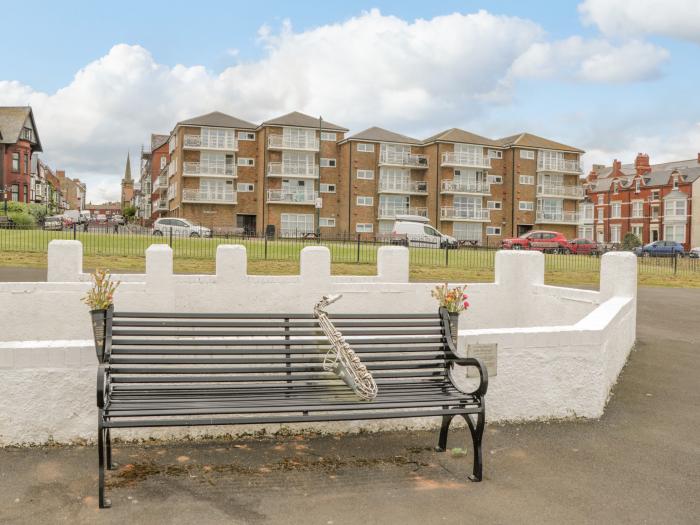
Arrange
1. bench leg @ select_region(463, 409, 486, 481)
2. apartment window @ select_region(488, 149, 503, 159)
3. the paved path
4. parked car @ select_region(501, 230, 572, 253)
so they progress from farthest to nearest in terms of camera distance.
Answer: apartment window @ select_region(488, 149, 503, 159) < parked car @ select_region(501, 230, 572, 253) < bench leg @ select_region(463, 409, 486, 481) < the paved path

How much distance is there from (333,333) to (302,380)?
480 millimetres

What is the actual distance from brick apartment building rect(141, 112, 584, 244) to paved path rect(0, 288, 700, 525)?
54.4m

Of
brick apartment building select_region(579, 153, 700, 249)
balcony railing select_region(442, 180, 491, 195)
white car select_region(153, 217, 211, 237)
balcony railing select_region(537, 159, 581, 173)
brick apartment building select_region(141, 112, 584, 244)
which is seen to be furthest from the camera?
brick apartment building select_region(579, 153, 700, 249)

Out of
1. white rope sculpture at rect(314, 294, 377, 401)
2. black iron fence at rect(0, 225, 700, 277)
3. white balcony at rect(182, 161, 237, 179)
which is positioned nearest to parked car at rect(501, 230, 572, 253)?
black iron fence at rect(0, 225, 700, 277)

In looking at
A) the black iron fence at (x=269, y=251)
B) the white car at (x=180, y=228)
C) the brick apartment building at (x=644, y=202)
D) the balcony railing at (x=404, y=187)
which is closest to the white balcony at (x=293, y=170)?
the balcony railing at (x=404, y=187)

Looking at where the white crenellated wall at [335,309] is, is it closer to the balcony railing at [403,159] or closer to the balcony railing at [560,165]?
the balcony railing at [403,159]

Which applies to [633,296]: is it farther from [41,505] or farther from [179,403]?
[41,505]

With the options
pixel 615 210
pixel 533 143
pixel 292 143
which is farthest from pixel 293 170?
pixel 615 210

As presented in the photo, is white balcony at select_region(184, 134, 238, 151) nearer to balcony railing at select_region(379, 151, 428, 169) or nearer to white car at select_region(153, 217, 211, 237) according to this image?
balcony railing at select_region(379, 151, 428, 169)

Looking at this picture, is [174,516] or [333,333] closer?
[174,516]

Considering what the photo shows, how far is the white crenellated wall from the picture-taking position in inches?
203

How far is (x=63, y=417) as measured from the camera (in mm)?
5195

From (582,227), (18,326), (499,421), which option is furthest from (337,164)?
(499,421)

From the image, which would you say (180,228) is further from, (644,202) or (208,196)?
(644,202)
